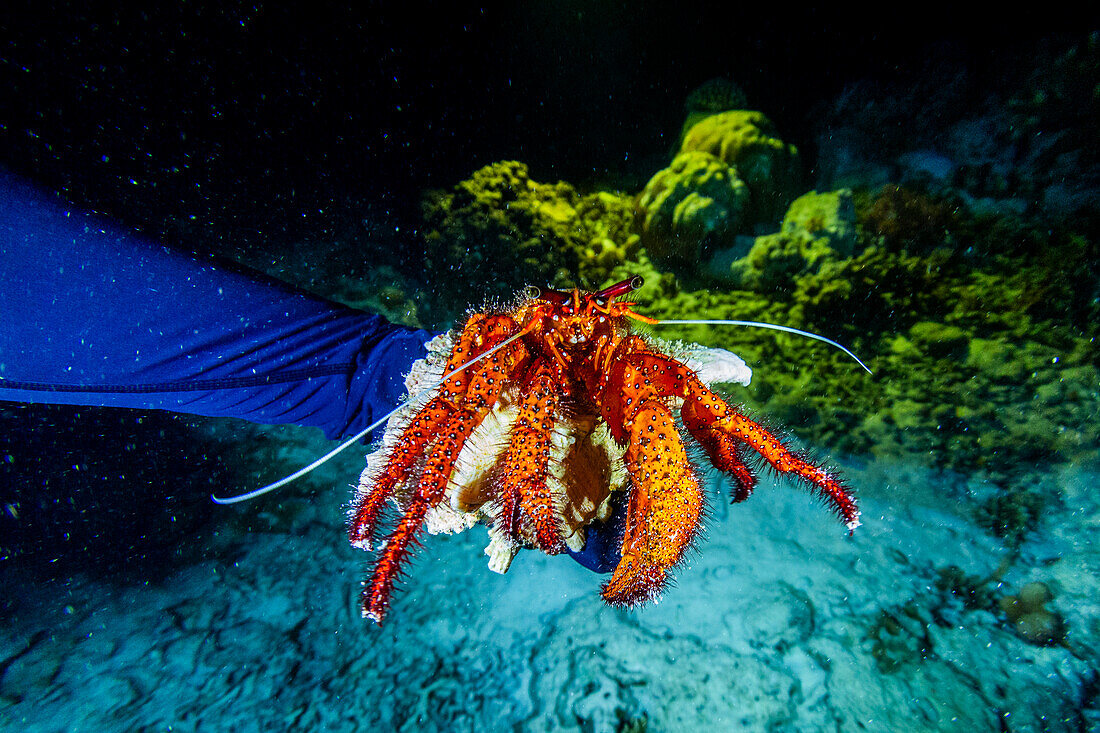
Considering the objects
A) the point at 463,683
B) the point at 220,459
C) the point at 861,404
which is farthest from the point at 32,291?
the point at 861,404

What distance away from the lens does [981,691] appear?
2842 mm

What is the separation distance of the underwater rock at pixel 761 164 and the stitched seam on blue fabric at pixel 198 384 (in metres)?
5.08

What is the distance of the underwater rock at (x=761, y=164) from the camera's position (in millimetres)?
4879

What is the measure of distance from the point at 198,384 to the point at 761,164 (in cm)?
614

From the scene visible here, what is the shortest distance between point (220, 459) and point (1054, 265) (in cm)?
1152

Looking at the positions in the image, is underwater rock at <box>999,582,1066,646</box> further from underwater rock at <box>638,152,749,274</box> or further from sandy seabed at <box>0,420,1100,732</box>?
underwater rock at <box>638,152,749,274</box>

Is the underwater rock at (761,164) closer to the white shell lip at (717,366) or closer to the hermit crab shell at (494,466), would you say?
the white shell lip at (717,366)

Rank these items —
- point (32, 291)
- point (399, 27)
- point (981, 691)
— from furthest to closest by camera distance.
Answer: point (399, 27) < point (981, 691) < point (32, 291)

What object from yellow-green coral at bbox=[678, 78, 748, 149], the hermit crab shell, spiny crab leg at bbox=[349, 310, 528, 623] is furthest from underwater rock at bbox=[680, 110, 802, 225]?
spiny crab leg at bbox=[349, 310, 528, 623]

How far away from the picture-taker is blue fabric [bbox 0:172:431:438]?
1917mm

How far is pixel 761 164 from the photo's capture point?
489 cm

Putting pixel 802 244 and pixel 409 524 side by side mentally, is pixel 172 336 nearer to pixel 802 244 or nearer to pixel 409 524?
pixel 409 524

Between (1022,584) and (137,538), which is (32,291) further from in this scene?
(1022,584)

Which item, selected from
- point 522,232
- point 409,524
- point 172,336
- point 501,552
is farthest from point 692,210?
point 172,336
